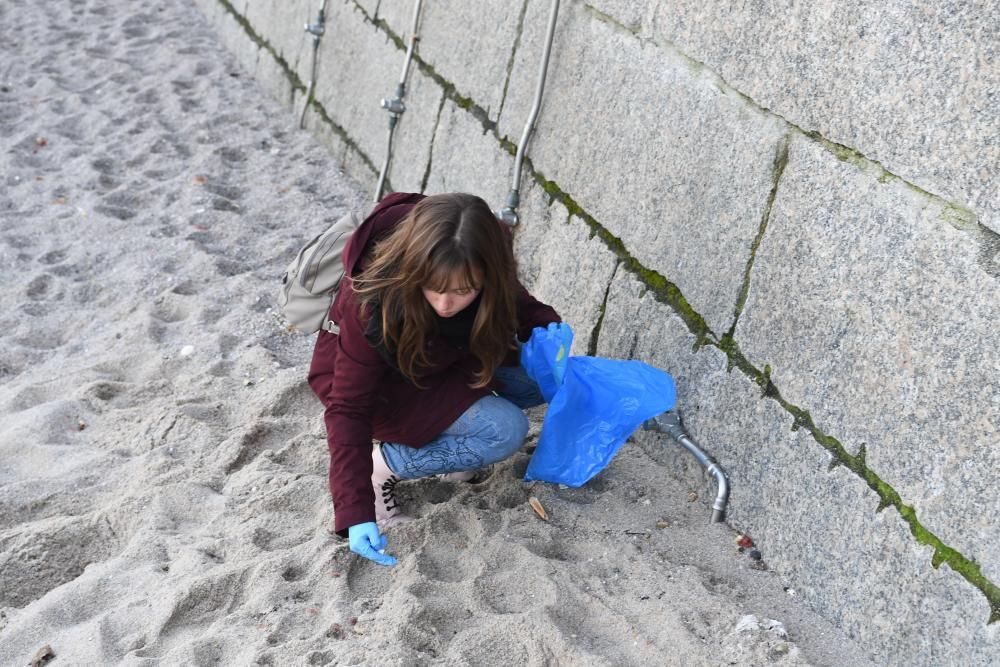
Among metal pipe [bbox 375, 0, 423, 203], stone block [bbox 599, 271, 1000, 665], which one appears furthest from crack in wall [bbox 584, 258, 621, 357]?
metal pipe [bbox 375, 0, 423, 203]

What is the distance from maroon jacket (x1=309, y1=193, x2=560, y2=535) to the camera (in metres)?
2.72

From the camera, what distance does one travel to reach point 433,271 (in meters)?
2.51

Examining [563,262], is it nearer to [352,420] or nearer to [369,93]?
[352,420]

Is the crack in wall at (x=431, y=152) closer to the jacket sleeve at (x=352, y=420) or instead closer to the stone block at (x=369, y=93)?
the stone block at (x=369, y=93)

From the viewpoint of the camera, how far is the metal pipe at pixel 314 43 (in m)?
6.05

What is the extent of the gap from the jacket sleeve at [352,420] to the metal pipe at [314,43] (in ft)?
12.0

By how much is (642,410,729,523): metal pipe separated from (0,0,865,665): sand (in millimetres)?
76

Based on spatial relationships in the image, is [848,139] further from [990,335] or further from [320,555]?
[320,555]

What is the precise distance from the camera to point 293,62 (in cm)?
652

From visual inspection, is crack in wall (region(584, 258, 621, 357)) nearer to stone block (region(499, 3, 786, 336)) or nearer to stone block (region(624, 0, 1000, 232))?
stone block (region(499, 3, 786, 336))

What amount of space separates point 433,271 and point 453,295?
0.09 meters

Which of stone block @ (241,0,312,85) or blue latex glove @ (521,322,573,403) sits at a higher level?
blue latex glove @ (521,322,573,403)

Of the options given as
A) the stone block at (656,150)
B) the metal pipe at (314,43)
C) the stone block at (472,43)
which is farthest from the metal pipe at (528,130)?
the metal pipe at (314,43)

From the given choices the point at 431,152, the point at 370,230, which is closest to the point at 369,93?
the point at 431,152
